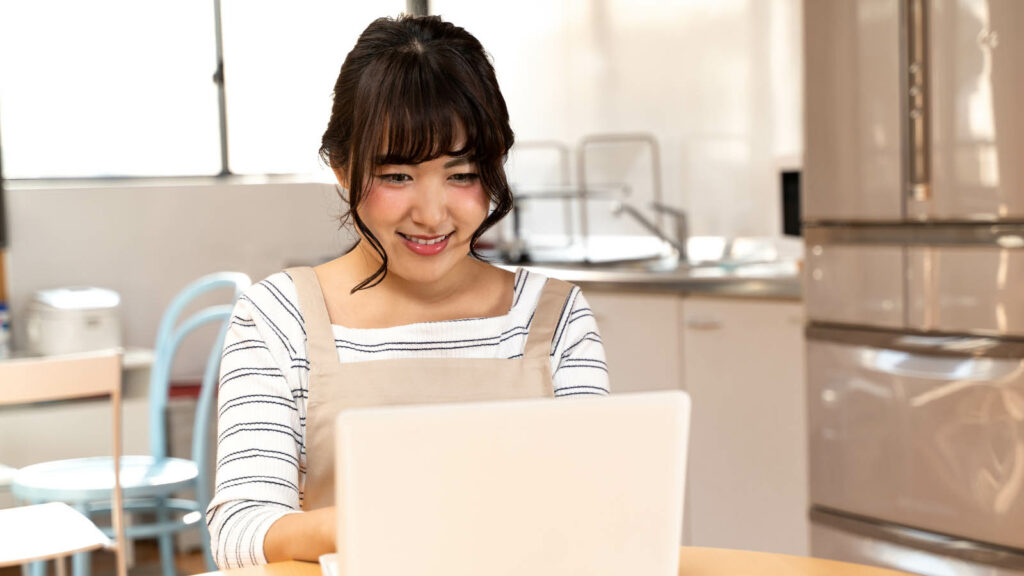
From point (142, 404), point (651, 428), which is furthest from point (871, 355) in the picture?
point (142, 404)

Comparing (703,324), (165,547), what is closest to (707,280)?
(703,324)

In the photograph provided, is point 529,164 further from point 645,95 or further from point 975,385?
point 975,385

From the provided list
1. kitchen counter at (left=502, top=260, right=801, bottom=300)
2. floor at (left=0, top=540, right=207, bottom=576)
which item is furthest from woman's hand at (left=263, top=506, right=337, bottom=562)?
floor at (left=0, top=540, right=207, bottom=576)

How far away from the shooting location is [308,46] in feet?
15.1

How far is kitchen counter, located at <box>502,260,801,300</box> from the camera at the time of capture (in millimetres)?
2822

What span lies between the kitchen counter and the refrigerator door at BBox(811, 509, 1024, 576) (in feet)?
1.71

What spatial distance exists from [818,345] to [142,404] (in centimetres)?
212

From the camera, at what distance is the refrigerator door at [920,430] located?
2.31 metres

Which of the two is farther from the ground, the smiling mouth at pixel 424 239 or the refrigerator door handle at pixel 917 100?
the refrigerator door handle at pixel 917 100

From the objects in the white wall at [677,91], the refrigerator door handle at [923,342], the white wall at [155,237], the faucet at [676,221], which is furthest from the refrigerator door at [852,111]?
the white wall at [155,237]

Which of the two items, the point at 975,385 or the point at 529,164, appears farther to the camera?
the point at 529,164

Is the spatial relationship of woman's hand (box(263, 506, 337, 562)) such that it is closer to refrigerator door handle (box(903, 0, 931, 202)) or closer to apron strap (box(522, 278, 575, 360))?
apron strap (box(522, 278, 575, 360))

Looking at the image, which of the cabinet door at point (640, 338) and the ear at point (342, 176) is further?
the cabinet door at point (640, 338)

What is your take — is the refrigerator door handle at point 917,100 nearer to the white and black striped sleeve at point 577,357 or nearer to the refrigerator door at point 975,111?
the refrigerator door at point 975,111
